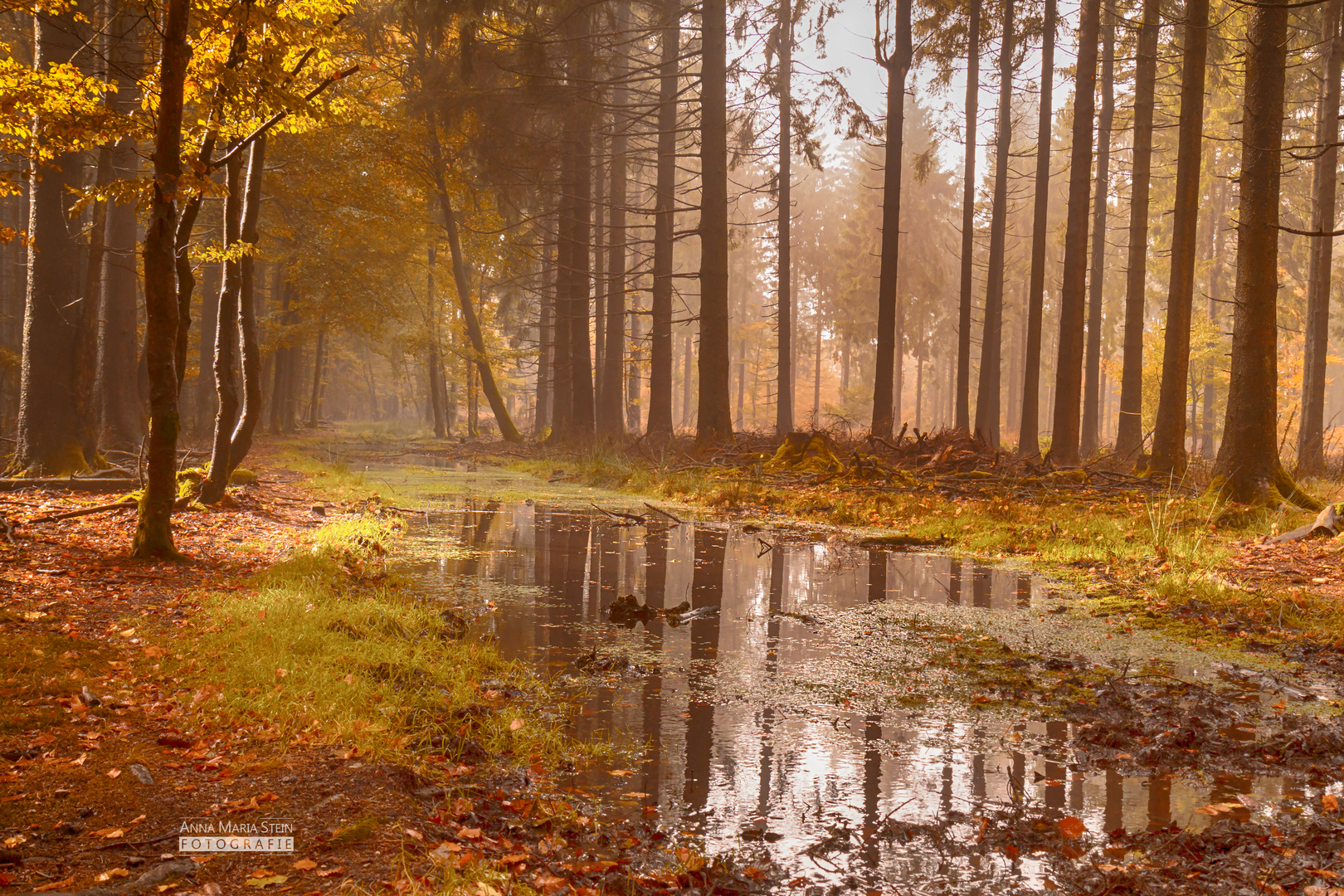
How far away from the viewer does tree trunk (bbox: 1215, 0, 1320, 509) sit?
870cm

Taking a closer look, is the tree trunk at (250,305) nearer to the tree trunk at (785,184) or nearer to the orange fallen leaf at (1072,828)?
the orange fallen leaf at (1072,828)

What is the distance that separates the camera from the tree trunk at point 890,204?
15969mm

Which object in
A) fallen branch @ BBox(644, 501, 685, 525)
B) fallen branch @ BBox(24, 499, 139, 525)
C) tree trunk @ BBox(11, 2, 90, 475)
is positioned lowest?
fallen branch @ BBox(644, 501, 685, 525)

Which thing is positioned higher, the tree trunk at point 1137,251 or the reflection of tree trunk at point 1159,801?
the tree trunk at point 1137,251

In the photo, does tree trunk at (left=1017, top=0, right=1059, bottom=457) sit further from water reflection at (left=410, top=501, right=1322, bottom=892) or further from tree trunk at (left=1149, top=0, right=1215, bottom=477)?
water reflection at (left=410, top=501, right=1322, bottom=892)

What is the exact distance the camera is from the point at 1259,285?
28.8ft

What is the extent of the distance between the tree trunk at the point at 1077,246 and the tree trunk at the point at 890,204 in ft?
10.2

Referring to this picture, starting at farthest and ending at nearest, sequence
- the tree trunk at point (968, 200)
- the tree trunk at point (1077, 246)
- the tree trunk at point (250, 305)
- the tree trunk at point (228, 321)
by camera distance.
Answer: the tree trunk at point (968, 200) < the tree trunk at point (1077, 246) < the tree trunk at point (250, 305) < the tree trunk at point (228, 321)

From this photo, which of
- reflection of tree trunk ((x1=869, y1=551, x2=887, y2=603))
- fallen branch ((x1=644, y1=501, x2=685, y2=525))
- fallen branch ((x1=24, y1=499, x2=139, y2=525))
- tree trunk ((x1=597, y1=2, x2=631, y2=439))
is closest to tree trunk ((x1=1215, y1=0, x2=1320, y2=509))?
reflection of tree trunk ((x1=869, y1=551, x2=887, y2=603))

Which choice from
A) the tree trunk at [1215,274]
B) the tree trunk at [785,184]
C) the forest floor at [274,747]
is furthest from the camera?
the tree trunk at [1215,274]

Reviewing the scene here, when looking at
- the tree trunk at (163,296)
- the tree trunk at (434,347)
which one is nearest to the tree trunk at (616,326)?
the tree trunk at (434,347)

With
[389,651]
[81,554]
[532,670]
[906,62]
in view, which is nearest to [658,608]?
[532,670]

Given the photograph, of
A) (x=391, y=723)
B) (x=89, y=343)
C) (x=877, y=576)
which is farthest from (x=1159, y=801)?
(x=89, y=343)

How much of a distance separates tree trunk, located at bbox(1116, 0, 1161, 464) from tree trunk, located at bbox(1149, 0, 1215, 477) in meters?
4.29
